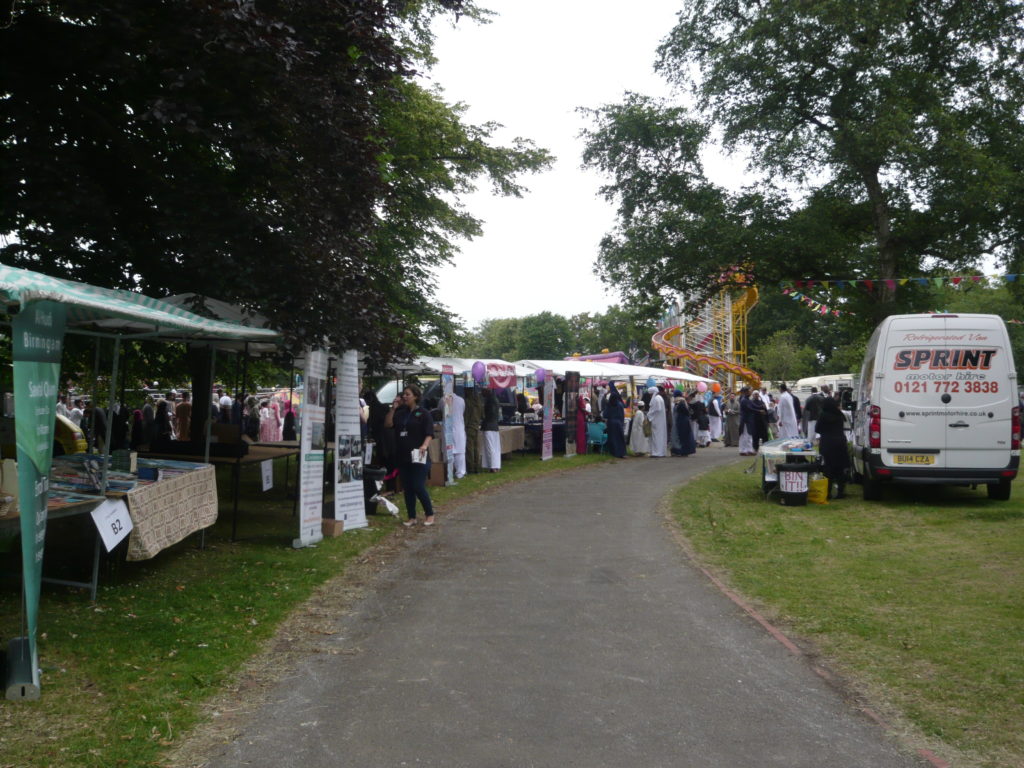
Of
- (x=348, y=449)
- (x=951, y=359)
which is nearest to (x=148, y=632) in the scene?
(x=348, y=449)

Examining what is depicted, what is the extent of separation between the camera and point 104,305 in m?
5.96

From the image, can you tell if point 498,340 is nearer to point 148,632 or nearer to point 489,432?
point 489,432

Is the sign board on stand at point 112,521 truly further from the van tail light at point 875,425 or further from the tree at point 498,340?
the tree at point 498,340

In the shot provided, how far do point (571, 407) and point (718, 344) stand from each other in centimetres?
3003

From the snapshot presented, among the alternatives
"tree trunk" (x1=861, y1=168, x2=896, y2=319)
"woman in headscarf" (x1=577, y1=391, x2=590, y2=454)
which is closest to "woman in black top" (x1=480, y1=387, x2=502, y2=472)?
"woman in headscarf" (x1=577, y1=391, x2=590, y2=454)

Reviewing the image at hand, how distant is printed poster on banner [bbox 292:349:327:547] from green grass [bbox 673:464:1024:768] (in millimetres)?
4402

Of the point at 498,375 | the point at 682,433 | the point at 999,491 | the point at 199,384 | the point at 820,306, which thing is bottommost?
the point at 999,491

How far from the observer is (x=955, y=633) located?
21.9ft

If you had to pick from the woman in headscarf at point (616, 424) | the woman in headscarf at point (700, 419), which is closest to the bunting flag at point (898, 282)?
the woman in headscarf at point (700, 419)

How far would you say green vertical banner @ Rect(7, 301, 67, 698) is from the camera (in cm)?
500

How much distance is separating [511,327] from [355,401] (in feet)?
371

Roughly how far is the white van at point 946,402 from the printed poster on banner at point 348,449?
7.68 meters

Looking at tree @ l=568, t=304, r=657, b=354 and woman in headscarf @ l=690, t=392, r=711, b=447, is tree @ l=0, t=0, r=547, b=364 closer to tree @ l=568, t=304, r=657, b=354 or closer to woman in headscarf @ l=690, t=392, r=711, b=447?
woman in headscarf @ l=690, t=392, r=711, b=447

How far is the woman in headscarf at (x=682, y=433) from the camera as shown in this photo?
25516 millimetres
